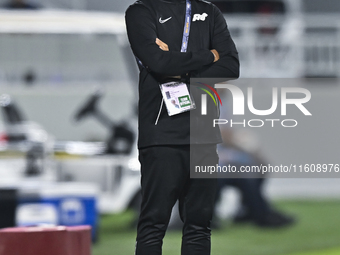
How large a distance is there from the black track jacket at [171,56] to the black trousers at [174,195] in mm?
55

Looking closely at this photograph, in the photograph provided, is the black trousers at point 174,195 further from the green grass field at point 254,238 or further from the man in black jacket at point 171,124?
the green grass field at point 254,238

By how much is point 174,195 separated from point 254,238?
3351 millimetres

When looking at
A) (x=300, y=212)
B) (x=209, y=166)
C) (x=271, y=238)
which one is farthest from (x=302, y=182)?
(x=209, y=166)

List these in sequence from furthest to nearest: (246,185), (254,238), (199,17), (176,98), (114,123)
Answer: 1. (114,123)
2. (246,185)
3. (254,238)
4. (199,17)
5. (176,98)

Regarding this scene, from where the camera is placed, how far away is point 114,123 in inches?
309

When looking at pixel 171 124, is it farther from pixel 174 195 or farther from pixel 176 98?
pixel 174 195

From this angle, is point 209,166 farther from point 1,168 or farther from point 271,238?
point 1,168

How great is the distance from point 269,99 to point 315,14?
4242 mm

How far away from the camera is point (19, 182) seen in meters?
5.56

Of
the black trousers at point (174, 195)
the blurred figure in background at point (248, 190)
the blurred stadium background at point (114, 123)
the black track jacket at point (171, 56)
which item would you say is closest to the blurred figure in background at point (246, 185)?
the blurred figure in background at point (248, 190)

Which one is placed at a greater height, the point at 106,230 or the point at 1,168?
the point at 1,168

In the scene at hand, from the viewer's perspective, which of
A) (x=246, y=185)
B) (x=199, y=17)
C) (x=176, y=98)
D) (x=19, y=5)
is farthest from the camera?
(x=19, y=5)

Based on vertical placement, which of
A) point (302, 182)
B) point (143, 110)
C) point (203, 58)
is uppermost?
point (203, 58)

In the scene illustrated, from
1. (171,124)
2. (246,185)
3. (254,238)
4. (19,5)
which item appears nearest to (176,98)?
(171,124)
